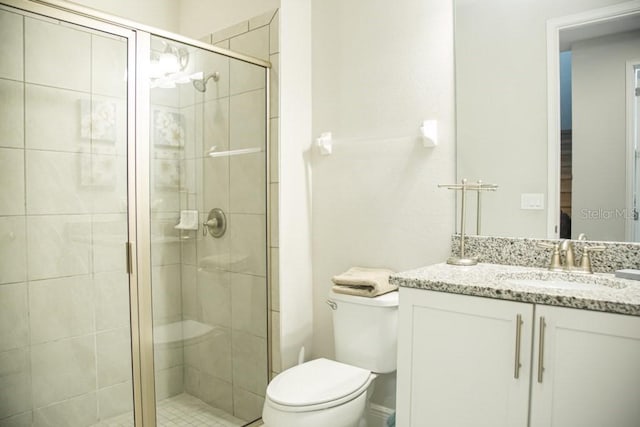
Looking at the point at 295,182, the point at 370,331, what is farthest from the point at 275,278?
the point at 370,331

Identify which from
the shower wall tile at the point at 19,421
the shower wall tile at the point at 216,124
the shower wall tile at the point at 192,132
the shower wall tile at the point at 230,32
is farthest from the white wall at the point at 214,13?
the shower wall tile at the point at 19,421

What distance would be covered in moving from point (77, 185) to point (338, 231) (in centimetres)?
122

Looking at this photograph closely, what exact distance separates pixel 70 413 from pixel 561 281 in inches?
77.9

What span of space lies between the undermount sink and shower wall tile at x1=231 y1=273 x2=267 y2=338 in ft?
4.02

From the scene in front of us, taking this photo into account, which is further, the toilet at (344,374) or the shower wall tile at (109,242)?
the shower wall tile at (109,242)

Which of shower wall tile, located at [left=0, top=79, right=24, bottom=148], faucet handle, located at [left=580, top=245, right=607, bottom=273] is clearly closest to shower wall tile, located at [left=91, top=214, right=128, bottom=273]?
shower wall tile, located at [left=0, top=79, right=24, bottom=148]

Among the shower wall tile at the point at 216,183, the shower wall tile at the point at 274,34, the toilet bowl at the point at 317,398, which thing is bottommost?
the toilet bowl at the point at 317,398

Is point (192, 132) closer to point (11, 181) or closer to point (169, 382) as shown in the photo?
point (11, 181)

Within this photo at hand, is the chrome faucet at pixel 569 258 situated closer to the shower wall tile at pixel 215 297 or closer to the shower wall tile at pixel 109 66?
the shower wall tile at pixel 215 297

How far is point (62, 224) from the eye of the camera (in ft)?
5.44

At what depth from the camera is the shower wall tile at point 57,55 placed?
60.9 inches

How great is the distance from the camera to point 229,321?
217 cm

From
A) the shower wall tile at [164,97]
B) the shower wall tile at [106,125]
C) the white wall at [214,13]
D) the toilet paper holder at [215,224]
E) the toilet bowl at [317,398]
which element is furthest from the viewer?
the white wall at [214,13]

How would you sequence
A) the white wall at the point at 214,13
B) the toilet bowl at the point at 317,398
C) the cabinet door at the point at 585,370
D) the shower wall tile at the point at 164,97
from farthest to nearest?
the white wall at the point at 214,13
the shower wall tile at the point at 164,97
the toilet bowl at the point at 317,398
the cabinet door at the point at 585,370
